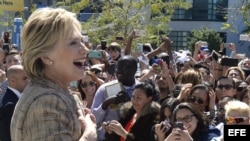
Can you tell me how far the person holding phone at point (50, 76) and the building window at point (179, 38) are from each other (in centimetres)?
5116

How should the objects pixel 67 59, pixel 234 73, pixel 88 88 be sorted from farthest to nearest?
pixel 234 73 → pixel 88 88 → pixel 67 59

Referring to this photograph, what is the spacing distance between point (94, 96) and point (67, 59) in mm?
4915

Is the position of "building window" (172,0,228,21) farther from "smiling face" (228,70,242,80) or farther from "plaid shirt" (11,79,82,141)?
"plaid shirt" (11,79,82,141)

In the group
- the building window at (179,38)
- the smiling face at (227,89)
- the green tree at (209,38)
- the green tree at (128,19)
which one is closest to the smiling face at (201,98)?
the smiling face at (227,89)

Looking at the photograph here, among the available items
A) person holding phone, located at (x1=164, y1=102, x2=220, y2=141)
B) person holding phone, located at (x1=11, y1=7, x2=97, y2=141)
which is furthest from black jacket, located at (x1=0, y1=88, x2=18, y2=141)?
person holding phone, located at (x1=11, y1=7, x2=97, y2=141)

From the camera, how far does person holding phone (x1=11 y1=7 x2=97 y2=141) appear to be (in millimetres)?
2344

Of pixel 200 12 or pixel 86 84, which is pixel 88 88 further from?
pixel 200 12

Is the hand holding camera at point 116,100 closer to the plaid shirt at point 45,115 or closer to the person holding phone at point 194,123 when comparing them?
the person holding phone at point 194,123

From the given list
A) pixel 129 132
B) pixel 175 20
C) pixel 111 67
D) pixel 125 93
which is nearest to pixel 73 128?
pixel 129 132

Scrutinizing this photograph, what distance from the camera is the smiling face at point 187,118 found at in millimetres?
4938

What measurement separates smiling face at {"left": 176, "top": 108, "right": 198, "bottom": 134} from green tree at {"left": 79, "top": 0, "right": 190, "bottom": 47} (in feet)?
46.6

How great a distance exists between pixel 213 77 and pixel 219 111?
3.78 meters

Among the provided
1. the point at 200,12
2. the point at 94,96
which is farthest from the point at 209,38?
the point at 94,96

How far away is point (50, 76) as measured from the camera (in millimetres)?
2488
